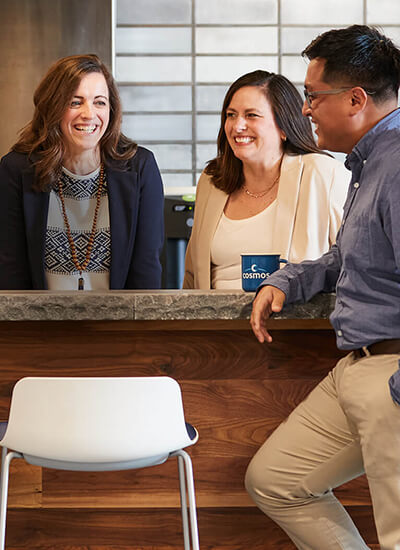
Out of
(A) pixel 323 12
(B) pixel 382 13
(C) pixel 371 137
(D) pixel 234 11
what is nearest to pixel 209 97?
(D) pixel 234 11

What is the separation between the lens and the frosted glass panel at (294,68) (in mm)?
5559

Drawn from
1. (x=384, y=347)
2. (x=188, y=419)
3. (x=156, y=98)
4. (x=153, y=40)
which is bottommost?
(x=188, y=419)

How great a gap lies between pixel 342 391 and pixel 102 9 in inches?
146

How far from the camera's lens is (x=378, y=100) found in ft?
5.68

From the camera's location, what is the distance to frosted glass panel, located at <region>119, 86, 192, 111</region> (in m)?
5.49

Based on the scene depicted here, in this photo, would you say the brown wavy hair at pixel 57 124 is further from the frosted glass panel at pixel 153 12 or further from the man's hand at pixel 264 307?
the frosted glass panel at pixel 153 12

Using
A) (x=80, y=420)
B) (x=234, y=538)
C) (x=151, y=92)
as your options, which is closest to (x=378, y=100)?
(x=80, y=420)

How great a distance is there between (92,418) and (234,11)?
4605 mm

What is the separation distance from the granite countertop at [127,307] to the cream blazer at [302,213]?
2.48 feet

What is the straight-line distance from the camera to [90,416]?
154 cm

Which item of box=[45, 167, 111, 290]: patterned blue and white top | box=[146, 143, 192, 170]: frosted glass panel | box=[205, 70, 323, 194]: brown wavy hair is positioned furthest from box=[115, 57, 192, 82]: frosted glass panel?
box=[45, 167, 111, 290]: patterned blue and white top

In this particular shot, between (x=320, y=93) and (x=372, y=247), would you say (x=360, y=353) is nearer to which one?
(x=372, y=247)

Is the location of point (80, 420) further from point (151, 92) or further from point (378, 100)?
point (151, 92)

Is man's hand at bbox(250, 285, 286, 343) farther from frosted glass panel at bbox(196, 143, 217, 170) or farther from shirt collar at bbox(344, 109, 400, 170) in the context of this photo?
frosted glass panel at bbox(196, 143, 217, 170)
